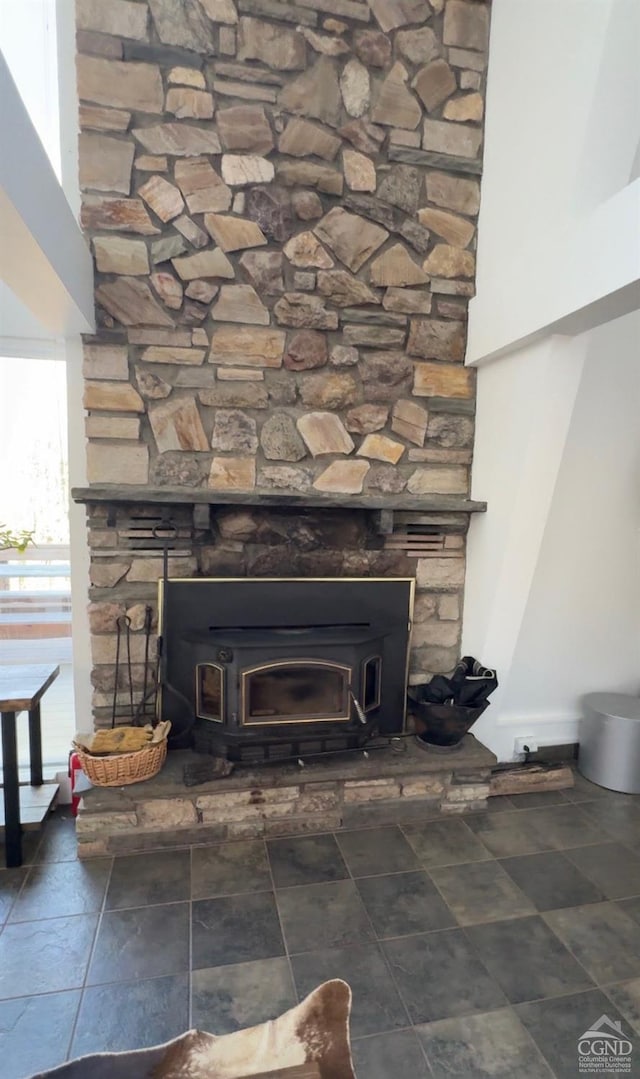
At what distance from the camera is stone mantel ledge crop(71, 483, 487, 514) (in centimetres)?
208

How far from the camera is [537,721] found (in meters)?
2.67

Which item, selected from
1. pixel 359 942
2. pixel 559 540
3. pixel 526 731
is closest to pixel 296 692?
pixel 359 942

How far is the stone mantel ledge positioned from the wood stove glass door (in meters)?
0.67

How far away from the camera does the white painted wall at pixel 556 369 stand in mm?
1812

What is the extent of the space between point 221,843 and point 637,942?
1.45 meters

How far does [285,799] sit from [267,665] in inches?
21.3

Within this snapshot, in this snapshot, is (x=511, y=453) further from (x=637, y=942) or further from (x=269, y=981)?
(x=269, y=981)

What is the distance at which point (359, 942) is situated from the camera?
164 cm

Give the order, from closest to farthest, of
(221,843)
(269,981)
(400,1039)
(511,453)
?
(400,1039) < (269,981) < (221,843) < (511,453)

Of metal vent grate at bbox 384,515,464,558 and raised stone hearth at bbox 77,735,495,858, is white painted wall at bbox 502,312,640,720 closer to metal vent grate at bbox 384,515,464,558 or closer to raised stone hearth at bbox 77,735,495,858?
metal vent grate at bbox 384,515,464,558

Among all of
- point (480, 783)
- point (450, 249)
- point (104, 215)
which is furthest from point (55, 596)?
point (450, 249)

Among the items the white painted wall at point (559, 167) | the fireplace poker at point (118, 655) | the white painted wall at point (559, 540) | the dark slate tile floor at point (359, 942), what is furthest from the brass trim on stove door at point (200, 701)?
the white painted wall at point (559, 167)

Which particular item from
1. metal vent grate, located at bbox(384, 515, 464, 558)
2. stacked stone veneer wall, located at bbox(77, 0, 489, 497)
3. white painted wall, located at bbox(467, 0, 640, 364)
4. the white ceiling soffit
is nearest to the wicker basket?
stacked stone veneer wall, located at bbox(77, 0, 489, 497)

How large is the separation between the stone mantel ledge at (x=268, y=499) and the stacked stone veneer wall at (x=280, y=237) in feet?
0.36
